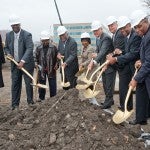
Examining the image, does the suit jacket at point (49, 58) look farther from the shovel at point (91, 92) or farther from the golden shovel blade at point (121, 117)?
the golden shovel blade at point (121, 117)

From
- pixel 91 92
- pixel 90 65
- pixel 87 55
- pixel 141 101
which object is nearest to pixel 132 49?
pixel 141 101

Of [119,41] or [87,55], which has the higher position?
[119,41]

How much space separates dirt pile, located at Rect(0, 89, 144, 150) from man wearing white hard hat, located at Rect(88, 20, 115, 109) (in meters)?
1.69

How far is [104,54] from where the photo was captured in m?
8.88

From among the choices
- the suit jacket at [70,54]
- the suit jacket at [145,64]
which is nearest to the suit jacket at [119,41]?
the suit jacket at [70,54]

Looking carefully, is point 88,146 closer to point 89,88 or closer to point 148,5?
point 89,88

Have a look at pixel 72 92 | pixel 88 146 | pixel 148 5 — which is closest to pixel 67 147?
pixel 88 146

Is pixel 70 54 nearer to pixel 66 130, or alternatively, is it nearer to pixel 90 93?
pixel 90 93

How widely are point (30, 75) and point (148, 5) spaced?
2557cm

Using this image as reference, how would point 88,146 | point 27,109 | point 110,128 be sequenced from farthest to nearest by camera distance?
point 27,109 → point 110,128 → point 88,146

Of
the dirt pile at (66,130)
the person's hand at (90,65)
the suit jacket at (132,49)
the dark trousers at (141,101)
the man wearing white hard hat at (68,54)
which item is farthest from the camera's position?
the man wearing white hard hat at (68,54)

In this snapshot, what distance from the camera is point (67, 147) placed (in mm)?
5734

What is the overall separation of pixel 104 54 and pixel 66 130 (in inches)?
123

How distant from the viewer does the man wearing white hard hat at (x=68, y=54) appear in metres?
9.31
